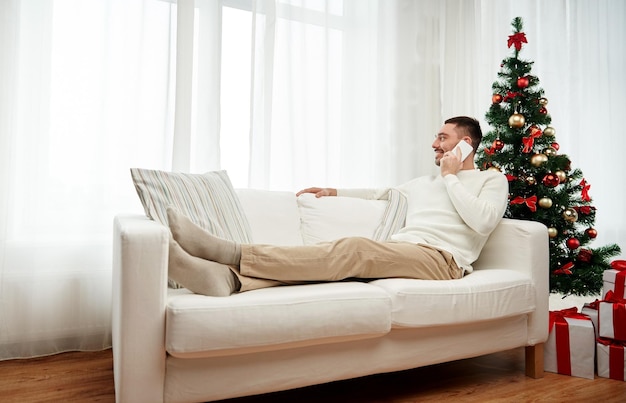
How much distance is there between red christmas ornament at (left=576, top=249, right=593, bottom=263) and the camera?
99.0 inches

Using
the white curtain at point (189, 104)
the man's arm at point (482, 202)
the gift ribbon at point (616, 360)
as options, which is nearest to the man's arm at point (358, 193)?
the white curtain at point (189, 104)

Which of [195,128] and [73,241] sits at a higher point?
[195,128]

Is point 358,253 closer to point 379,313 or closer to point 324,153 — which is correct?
point 379,313

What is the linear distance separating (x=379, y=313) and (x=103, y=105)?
1.56 m

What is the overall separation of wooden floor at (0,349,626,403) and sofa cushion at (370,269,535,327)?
0.94 feet

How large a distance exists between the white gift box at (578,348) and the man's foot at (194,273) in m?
1.38

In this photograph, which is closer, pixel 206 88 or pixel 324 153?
pixel 206 88

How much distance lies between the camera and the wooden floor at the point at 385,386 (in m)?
1.67

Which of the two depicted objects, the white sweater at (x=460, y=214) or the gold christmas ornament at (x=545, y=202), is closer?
the white sweater at (x=460, y=214)

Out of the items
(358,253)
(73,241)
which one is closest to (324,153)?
(358,253)

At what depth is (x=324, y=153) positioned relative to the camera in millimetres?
2697

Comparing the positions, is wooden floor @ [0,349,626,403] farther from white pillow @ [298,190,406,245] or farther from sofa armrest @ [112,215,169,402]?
white pillow @ [298,190,406,245]

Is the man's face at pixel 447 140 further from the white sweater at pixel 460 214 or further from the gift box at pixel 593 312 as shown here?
the gift box at pixel 593 312

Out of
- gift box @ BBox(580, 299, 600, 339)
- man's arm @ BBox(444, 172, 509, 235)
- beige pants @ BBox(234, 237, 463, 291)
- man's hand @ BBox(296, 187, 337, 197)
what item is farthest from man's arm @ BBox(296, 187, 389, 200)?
gift box @ BBox(580, 299, 600, 339)
